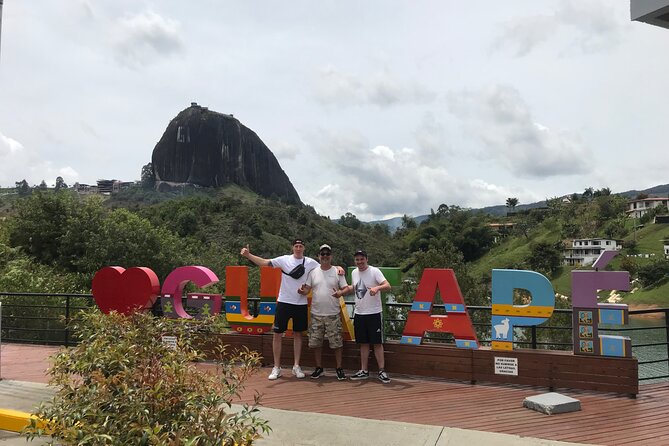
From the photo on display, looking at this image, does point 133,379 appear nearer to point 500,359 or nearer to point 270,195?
point 500,359

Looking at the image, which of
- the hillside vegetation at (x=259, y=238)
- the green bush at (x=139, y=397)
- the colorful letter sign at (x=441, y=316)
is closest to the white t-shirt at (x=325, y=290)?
the colorful letter sign at (x=441, y=316)

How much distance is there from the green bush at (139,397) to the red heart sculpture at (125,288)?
4.54m

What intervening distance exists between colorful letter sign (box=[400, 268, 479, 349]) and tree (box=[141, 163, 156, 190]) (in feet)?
487

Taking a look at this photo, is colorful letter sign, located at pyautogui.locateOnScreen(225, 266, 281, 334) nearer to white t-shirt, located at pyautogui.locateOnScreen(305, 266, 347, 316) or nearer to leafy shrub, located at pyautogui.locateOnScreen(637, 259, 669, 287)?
white t-shirt, located at pyautogui.locateOnScreen(305, 266, 347, 316)

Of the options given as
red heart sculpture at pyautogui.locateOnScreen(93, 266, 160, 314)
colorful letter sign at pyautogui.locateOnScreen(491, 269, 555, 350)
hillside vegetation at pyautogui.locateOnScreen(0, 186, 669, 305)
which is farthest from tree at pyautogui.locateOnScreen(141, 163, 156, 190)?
colorful letter sign at pyautogui.locateOnScreen(491, 269, 555, 350)

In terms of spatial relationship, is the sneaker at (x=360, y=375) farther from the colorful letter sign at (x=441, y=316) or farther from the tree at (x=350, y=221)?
the tree at (x=350, y=221)

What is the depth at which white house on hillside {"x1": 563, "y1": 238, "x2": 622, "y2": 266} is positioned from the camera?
210 feet

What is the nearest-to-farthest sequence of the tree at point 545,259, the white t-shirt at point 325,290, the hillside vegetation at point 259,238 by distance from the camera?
the white t-shirt at point 325,290 → the hillside vegetation at point 259,238 → the tree at point 545,259

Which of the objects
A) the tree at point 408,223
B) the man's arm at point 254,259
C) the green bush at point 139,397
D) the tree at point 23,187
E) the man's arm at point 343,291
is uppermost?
the tree at point 23,187

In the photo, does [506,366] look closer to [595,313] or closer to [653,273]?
[595,313]

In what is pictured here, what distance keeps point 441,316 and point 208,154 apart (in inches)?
5704

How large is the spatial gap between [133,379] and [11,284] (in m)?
14.6

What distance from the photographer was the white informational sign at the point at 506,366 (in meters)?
5.72

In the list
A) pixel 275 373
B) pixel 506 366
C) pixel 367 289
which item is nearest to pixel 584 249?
pixel 506 366
